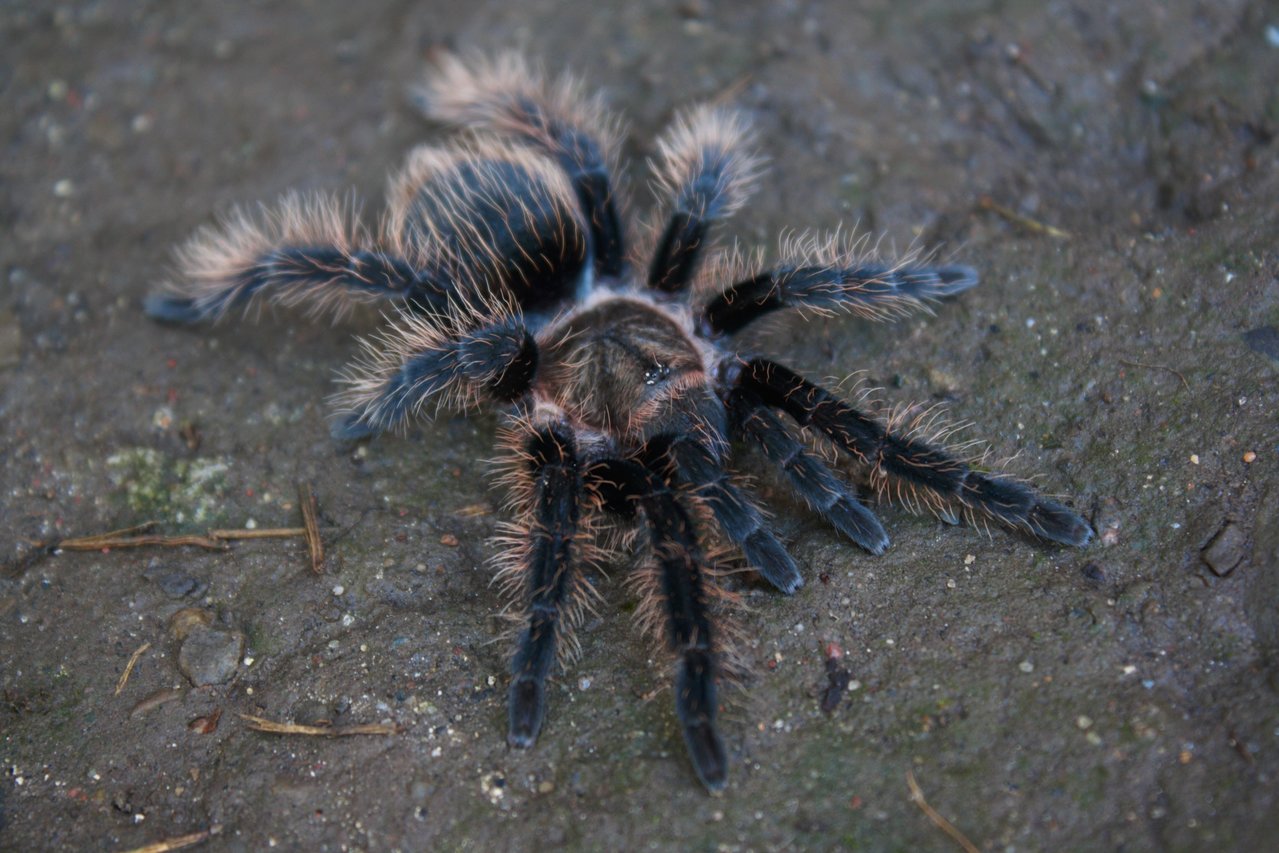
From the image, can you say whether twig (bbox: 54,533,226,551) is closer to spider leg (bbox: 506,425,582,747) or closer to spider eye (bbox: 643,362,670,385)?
spider leg (bbox: 506,425,582,747)

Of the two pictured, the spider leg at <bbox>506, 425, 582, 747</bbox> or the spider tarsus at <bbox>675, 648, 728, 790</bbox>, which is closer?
the spider tarsus at <bbox>675, 648, 728, 790</bbox>

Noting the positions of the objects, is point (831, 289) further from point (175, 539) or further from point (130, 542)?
point (130, 542)

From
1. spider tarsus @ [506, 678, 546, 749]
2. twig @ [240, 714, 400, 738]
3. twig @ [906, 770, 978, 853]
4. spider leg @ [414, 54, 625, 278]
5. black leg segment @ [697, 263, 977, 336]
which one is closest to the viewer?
twig @ [906, 770, 978, 853]

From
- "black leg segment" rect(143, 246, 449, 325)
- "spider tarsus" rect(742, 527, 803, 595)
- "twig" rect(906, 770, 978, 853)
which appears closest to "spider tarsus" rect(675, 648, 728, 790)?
"spider tarsus" rect(742, 527, 803, 595)

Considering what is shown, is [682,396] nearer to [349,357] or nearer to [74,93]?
[349,357]

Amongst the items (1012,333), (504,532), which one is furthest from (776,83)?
(504,532)
